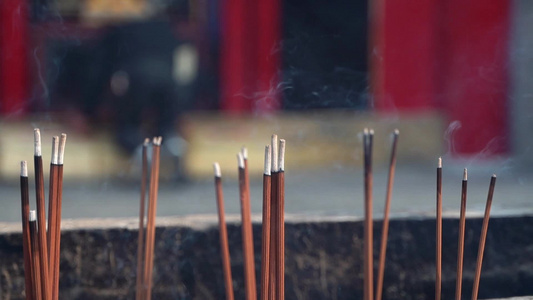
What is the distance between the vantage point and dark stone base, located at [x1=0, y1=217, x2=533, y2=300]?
4.17 feet

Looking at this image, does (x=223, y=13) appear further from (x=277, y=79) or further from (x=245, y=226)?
(x=245, y=226)

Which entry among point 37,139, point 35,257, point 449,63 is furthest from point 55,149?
point 449,63

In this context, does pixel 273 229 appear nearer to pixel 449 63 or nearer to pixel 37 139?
pixel 37 139

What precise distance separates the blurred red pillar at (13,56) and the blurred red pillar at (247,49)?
3.33 ft

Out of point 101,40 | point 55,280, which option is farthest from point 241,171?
point 101,40

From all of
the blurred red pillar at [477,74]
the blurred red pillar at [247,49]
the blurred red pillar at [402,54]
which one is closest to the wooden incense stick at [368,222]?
the blurred red pillar at [247,49]

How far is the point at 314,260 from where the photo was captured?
1.34m

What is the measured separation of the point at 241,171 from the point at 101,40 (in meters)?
2.68

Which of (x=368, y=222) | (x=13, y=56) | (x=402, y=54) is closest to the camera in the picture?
(x=368, y=222)

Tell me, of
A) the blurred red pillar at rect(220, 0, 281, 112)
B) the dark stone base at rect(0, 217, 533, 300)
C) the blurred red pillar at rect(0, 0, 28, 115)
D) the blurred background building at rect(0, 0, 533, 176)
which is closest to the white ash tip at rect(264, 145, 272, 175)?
the dark stone base at rect(0, 217, 533, 300)

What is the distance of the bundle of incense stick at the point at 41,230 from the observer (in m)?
0.86

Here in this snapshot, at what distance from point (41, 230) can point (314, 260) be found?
62 cm

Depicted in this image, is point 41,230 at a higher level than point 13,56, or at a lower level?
lower

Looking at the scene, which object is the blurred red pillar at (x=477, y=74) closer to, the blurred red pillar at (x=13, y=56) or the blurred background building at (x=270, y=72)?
the blurred background building at (x=270, y=72)
